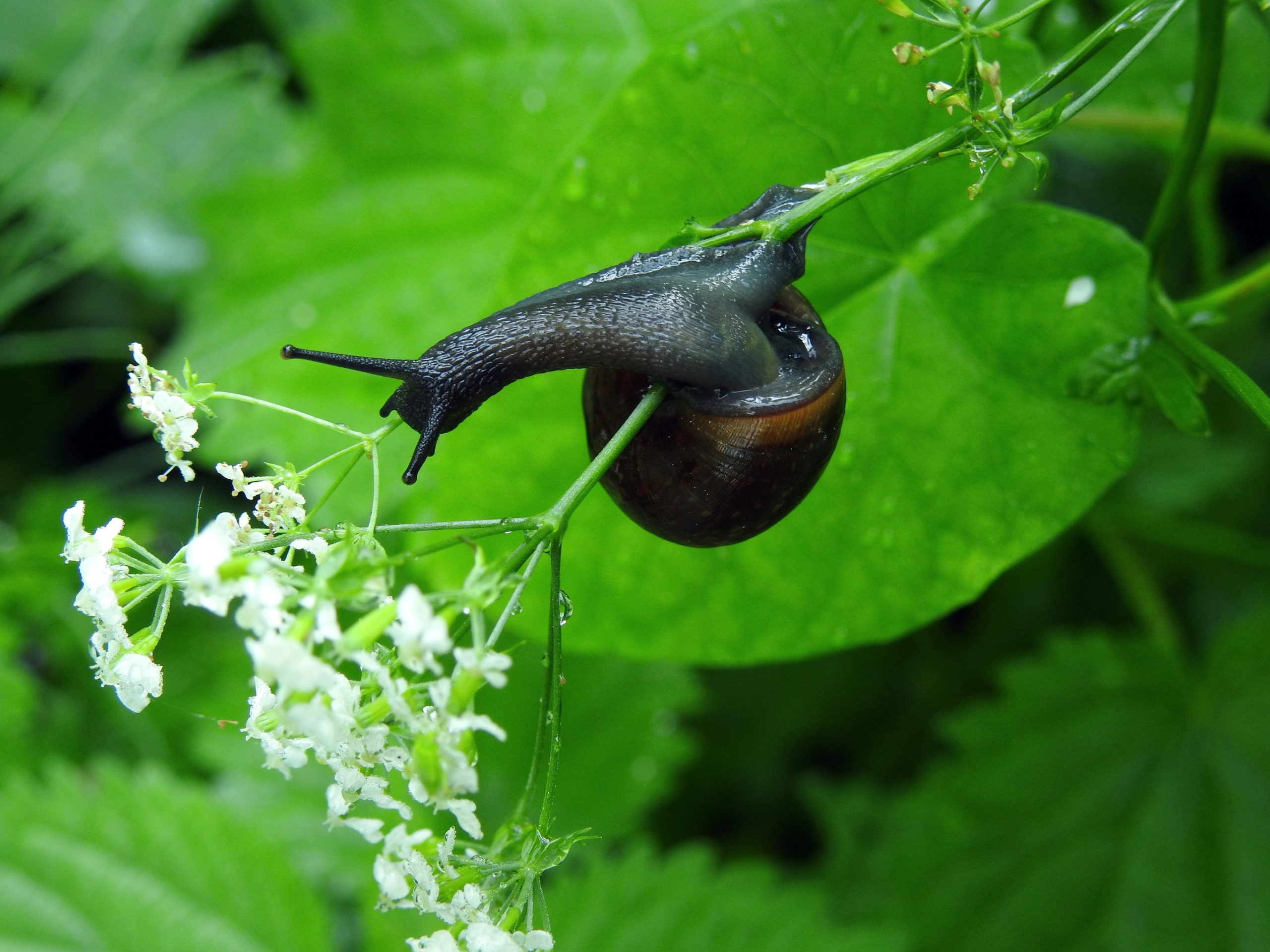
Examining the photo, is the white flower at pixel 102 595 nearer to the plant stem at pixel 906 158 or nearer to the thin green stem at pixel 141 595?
the thin green stem at pixel 141 595

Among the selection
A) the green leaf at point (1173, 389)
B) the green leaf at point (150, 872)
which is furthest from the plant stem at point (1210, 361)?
the green leaf at point (150, 872)

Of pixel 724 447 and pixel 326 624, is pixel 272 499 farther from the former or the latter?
pixel 724 447

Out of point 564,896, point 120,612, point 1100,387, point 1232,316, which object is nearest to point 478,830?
point 120,612

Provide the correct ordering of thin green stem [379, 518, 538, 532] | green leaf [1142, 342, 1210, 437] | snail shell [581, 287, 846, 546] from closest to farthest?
1. thin green stem [379, 518, 538, 532]
2. snail shell [581, 287, 846, 546]
3. green leaf [1142, 342, 1210, 437]

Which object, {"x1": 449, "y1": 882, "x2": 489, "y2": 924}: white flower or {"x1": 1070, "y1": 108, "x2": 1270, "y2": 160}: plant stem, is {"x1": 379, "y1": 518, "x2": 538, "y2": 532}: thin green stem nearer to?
{"x1": 449, "y1": 882, "x2": 489, "y2": 924}: white flower

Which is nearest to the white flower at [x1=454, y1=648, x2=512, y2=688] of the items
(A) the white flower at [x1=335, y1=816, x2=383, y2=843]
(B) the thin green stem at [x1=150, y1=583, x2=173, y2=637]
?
(A) the white flower at [x1=335, y1=816, x2=383, y2=843]

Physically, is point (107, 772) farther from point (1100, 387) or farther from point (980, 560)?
point (1100, 387)
